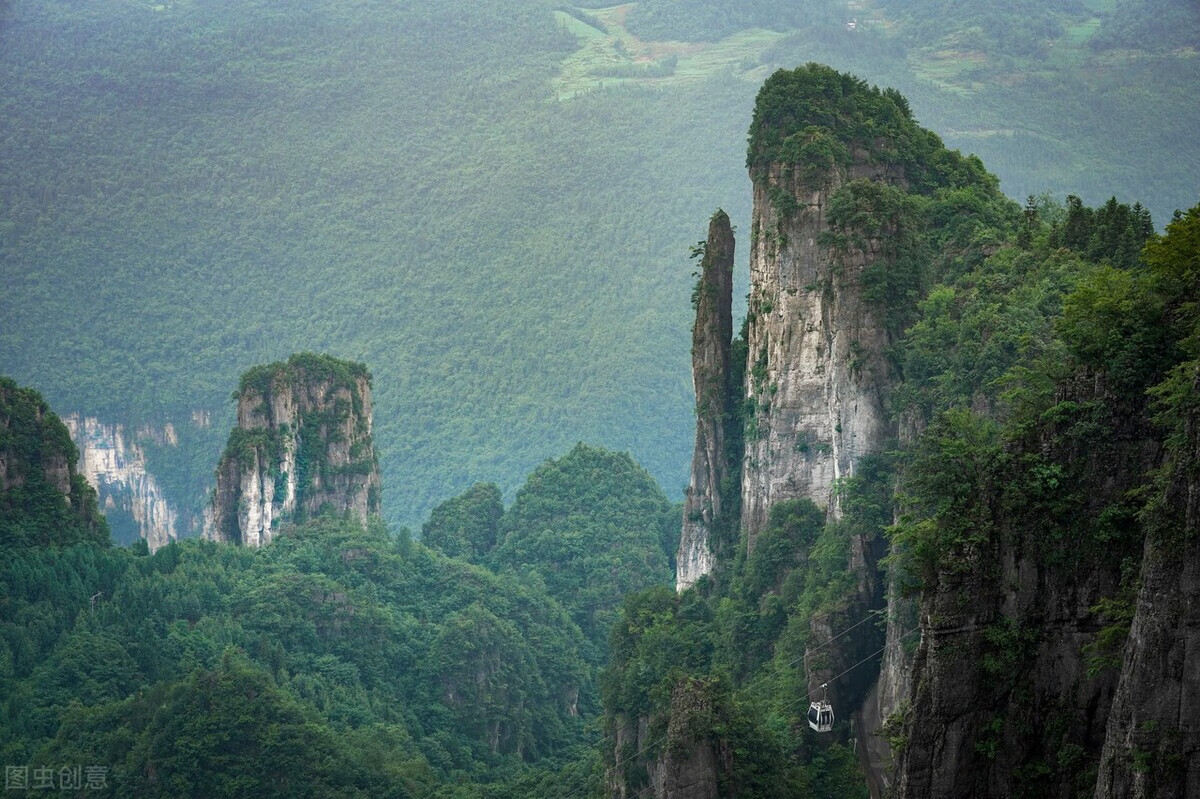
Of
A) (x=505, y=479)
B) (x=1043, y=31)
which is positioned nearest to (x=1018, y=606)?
(x=505, y=479)

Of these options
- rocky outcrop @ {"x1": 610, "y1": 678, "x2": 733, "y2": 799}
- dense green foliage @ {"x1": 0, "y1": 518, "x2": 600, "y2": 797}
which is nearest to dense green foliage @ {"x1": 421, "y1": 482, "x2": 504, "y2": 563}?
dense green foliage @ {"x1": 0, "y1": 518, "x2": 600, "y2": 797}

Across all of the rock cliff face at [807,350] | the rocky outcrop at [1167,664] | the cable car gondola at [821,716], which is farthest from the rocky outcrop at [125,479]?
the rocky outcrop at [1167,664]

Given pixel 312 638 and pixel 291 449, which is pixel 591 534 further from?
pixel 312 638

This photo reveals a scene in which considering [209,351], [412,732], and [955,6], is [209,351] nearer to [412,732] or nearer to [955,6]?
[955,6]

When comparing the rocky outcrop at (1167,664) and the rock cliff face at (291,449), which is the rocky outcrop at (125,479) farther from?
the rocky outcrop at (1167,664)

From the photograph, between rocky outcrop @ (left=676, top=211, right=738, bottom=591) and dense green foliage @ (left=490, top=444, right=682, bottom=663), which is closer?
rocky outcrop @ (left=676, top=211, right=738, bottom=591)

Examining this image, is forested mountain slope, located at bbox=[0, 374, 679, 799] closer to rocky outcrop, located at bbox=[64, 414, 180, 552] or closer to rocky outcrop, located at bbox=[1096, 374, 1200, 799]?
rocky outcrop, located at bbox=[64, 414, 180, 552]
